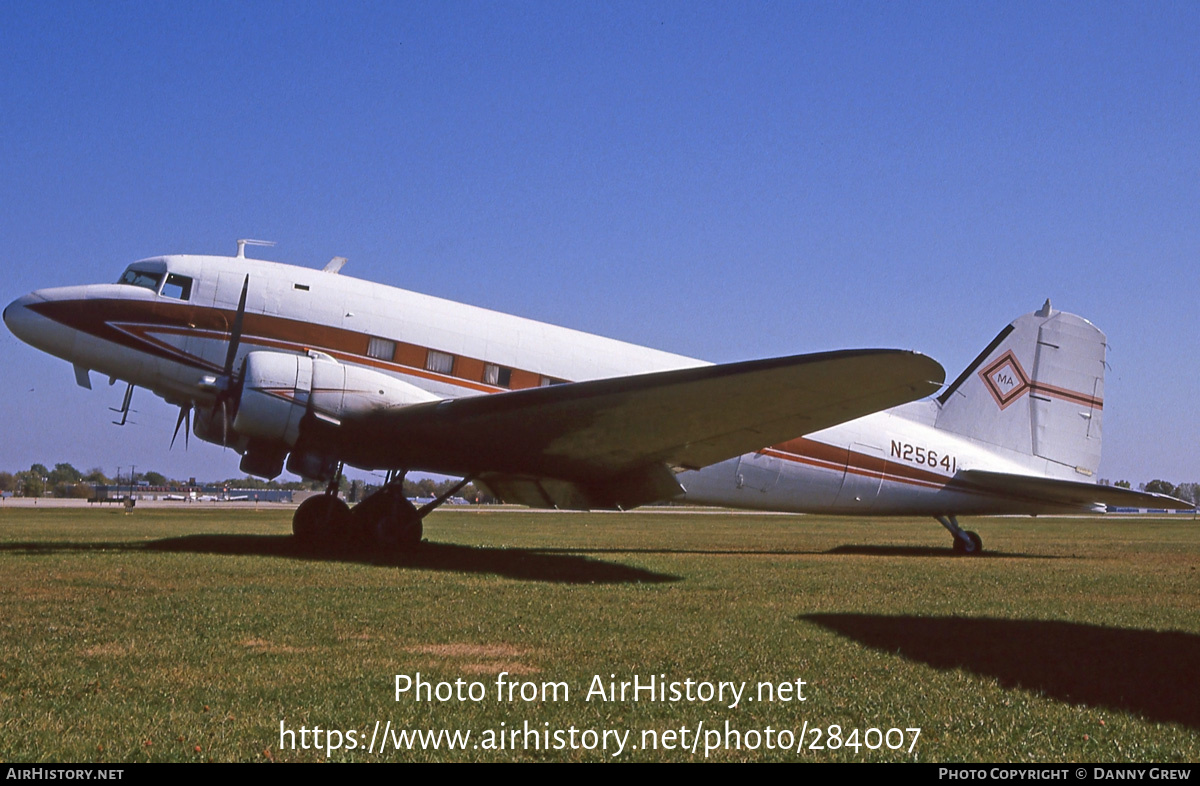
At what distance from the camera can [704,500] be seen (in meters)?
16.2

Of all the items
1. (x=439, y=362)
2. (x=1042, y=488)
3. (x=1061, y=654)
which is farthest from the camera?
(x=1042, y=488)

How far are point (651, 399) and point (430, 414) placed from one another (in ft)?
10.2

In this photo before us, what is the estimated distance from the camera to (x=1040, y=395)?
18.5 metres

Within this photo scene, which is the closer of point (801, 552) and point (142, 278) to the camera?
point (142, 278)

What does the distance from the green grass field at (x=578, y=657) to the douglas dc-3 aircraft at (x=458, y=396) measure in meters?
2.05

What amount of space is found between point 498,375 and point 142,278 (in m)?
5.50

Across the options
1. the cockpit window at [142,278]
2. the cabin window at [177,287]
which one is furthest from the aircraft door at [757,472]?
the cockpit window at [142,278]

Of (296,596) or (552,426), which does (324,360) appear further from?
(296,596)

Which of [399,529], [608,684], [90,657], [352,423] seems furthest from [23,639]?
[399,529]

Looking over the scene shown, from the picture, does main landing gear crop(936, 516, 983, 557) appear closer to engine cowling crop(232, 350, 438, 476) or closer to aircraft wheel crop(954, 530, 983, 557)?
aircraft wheel crop(954, 530, 983, 557)

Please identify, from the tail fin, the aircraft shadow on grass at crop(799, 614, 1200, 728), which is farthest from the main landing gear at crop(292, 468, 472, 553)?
the tail fin

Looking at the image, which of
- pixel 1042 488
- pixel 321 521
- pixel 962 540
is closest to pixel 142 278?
pixel 321 521

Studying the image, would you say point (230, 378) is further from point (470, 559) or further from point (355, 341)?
point (470, 559)

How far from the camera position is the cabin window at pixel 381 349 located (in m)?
14.0
